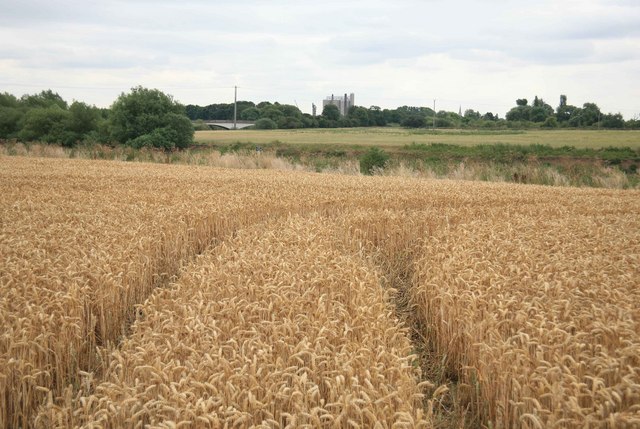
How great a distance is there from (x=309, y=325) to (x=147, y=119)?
1718 inches

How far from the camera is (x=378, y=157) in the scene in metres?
31.9

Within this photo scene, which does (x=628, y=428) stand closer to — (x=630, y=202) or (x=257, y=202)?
(x=257, y=202)

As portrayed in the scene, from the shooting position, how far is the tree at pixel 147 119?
45.2m

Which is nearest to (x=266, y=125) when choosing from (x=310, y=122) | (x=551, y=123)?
(x=310, y=122)

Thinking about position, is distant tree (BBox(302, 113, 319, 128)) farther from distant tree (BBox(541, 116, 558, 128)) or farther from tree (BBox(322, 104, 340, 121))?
distant tree (BBox(541, 116, 558, 128))

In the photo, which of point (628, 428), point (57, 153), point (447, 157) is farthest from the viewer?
point (447, 157)

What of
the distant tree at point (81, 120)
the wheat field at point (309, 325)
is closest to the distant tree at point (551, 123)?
the distant tree at point (81, 120)

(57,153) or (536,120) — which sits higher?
(536,120)

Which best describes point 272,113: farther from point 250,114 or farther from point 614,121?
point 614,121

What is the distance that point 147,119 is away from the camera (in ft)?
149

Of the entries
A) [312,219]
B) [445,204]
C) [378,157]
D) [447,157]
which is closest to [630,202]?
[445,204]

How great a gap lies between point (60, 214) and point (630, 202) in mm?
12396

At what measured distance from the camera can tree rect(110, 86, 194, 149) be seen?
45.2 metres

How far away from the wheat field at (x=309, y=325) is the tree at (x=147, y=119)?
3607 cm
